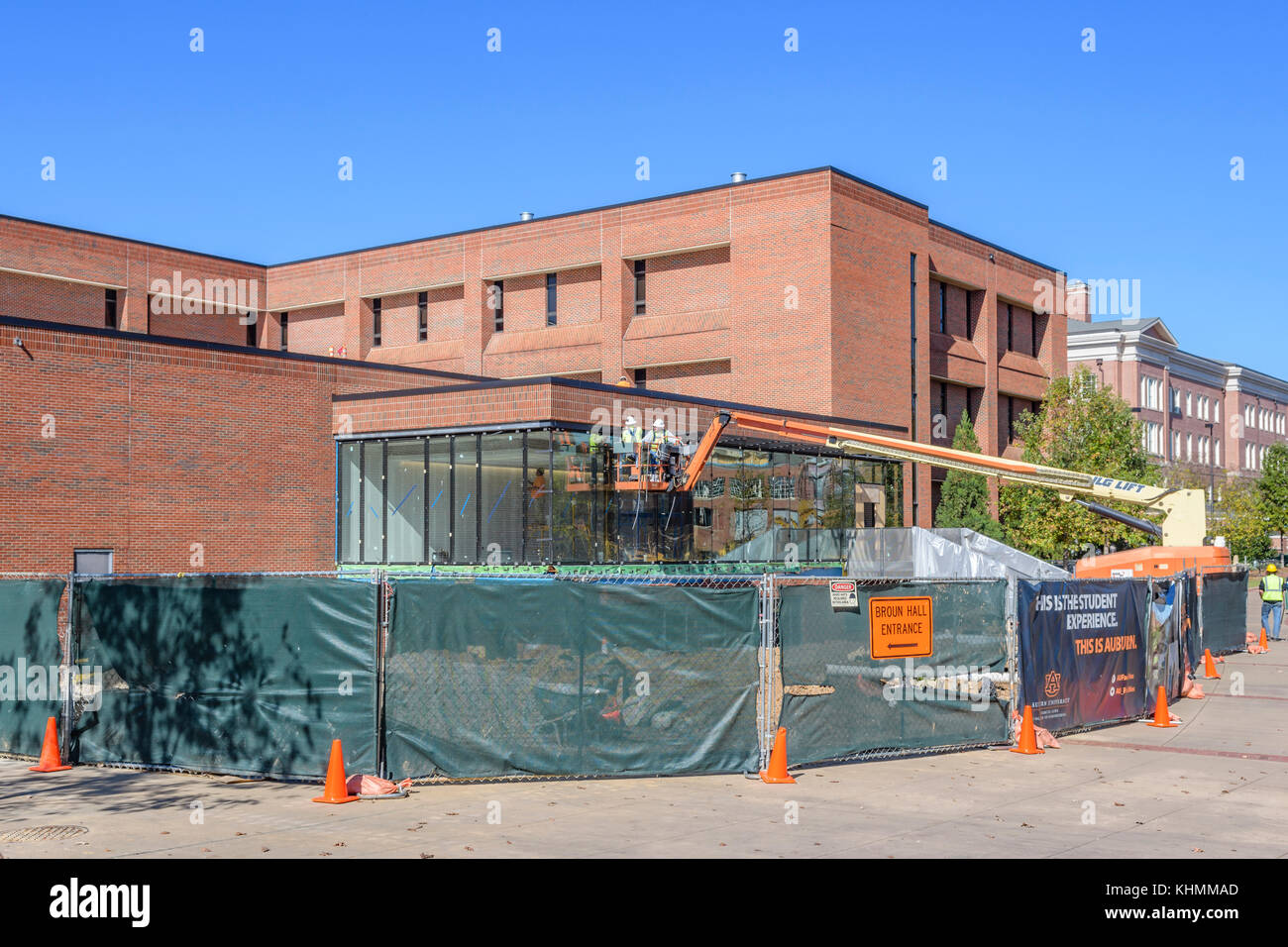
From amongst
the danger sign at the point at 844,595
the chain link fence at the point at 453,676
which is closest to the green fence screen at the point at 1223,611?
the danger sign at the point at 844,595

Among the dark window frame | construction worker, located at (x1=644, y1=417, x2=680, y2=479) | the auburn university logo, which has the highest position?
the dark window frame

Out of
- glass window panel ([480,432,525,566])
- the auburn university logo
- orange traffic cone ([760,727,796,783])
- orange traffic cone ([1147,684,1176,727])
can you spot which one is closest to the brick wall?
glass window panel ([480,432,525,566])

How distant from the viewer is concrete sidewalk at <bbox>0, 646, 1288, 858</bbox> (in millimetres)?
9602

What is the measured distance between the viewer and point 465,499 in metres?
28.9

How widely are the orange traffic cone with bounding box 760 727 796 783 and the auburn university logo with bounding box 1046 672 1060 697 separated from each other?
4.70 m

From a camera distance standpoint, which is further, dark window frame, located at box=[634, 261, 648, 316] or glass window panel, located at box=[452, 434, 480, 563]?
dark window frame, located at box=[634, 261, 648, 316]

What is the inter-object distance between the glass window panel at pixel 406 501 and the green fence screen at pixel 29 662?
51.1ft

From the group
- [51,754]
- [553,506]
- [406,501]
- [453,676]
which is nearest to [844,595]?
[453,676]

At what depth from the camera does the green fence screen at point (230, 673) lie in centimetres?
1193

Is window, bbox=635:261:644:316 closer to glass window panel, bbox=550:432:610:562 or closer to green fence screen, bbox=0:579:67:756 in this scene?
glass window panel, bbox=550:432:610:562

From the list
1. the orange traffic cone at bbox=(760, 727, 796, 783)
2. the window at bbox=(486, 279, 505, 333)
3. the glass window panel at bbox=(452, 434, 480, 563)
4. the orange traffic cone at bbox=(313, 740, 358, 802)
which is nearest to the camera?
the orange traffic cone at bbox=(313, 740, 358, 802)

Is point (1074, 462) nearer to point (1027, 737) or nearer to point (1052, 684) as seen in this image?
point (1052, 684)
